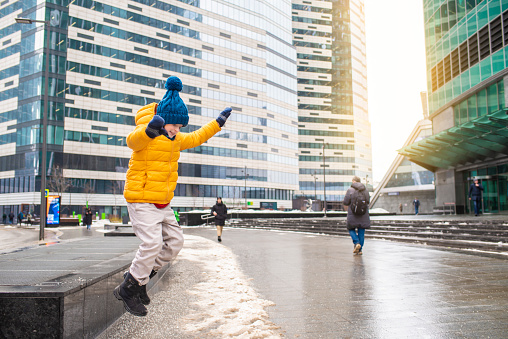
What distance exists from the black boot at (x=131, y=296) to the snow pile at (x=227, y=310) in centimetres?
57

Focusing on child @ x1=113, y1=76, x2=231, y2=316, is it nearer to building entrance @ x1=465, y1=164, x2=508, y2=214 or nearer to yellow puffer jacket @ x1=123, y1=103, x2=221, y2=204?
yellow puffer jacket @ x1=123, y1=103, x2=221, y2=204

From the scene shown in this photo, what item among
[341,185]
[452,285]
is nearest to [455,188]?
[452,285]

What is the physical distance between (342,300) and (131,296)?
110 inches

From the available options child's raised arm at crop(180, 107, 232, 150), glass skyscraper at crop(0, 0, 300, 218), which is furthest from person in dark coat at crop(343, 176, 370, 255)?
glass skyscraper at crop(0, 0, 300, 218)

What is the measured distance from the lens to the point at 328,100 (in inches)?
4163

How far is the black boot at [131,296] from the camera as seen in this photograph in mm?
3514

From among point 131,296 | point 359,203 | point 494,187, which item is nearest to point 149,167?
point 131,296

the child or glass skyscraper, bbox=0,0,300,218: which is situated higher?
glass skyscraper, bbox=0,0,300,218

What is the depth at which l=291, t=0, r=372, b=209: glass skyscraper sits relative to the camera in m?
104

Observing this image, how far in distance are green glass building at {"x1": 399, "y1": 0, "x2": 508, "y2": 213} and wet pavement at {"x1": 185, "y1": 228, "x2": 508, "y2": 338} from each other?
12496mm

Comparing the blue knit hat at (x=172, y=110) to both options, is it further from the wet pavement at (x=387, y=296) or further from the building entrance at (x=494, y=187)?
the building entrance at (x=494, y=187)

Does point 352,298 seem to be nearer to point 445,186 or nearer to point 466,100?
point 466,100

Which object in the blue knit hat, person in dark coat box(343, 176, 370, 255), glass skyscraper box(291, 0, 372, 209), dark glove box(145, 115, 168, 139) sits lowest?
person in dark coat box(343, 176, 370, 255)

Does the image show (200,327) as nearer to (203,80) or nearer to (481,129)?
(481,129)
